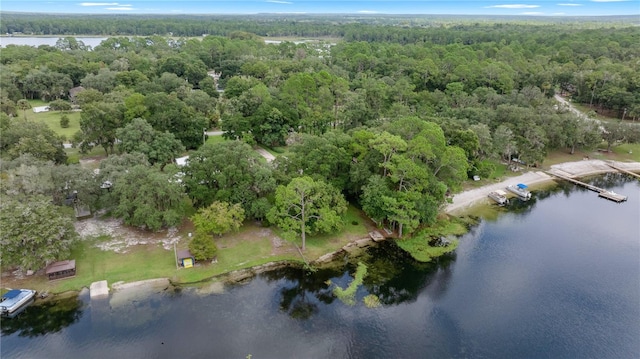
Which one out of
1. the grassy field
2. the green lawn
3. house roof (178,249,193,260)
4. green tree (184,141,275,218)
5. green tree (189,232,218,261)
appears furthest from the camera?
the green lawn

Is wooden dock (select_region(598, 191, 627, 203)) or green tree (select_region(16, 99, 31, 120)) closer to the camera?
wooden dock (select_region(598, 191, 627, 203))

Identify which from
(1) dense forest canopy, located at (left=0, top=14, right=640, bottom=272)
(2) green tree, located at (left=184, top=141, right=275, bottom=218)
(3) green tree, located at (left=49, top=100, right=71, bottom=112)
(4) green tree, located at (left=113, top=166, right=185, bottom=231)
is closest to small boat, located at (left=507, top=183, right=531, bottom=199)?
(1) dense forest canopy, located at (left=0, top=14, right=640, bottom=272)

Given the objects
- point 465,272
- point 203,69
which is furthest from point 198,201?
point 203,69

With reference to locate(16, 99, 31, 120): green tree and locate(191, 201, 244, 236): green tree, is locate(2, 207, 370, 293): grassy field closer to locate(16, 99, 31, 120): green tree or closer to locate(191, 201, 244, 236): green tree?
locate(191, 201, 244, 236): green tree

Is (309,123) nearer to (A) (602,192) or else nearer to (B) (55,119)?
(A) (602,192)

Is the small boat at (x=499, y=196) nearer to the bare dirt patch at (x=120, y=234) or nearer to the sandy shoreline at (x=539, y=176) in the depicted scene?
the sandy shoreline at (x=539, y=176)

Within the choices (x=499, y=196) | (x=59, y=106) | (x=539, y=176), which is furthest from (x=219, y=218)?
(x=59, y=106)

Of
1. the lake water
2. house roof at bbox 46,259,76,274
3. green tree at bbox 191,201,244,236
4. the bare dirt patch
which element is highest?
green tree at bbox 191,201,244,236
